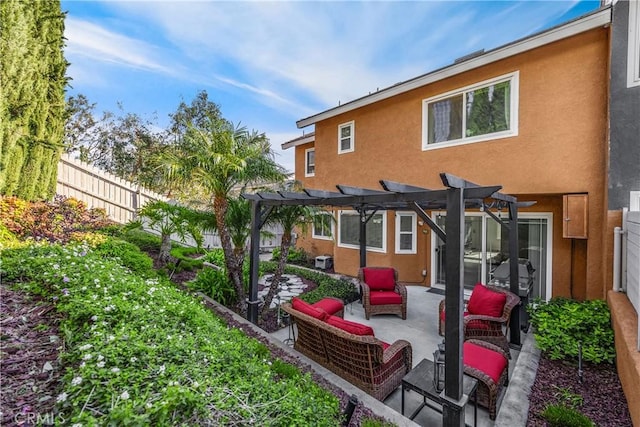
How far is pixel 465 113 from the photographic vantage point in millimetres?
8133

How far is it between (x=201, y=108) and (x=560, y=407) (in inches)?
919

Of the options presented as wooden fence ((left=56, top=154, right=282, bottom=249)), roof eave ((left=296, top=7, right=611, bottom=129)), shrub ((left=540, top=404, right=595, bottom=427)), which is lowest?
shrub ((left=540, top=404, right=595, bottom=427))

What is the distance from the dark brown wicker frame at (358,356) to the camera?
13.1 feet

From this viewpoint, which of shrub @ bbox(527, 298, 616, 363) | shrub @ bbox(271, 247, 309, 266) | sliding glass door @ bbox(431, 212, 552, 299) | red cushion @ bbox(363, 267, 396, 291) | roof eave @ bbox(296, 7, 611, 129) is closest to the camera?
shrub @ bbox(527, 298, 616, 363)

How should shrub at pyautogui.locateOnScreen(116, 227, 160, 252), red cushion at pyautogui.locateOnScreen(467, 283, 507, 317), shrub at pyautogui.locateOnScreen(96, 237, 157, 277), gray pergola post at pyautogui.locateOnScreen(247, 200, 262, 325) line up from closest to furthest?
red cushion at pyautogui.locateOnScreen(467, 283, 507, 317) < gray pergola post at pyautogui.locateOnScreen(247, 200, 262, 325) < shrub at pyautogui.locateOnScreen(96, 237, 157, 277) < shrub at pyautogui.locateOnScreen(116, 227, 160, 252)

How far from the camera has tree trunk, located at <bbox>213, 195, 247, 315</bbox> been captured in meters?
6.67

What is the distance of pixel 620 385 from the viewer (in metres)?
4.20

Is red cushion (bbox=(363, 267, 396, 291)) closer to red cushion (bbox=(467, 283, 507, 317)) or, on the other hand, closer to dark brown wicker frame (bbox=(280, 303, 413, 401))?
red cushion (bbox=(467, 283, 507, 317))

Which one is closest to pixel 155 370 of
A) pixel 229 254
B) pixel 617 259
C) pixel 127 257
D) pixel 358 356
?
pixel 358 356

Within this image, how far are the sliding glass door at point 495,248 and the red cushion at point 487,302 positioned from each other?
2.80 m

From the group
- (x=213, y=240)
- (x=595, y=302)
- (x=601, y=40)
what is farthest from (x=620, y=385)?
(x=213, y=240)

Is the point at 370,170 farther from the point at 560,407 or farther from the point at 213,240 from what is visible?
the point at 213,240
